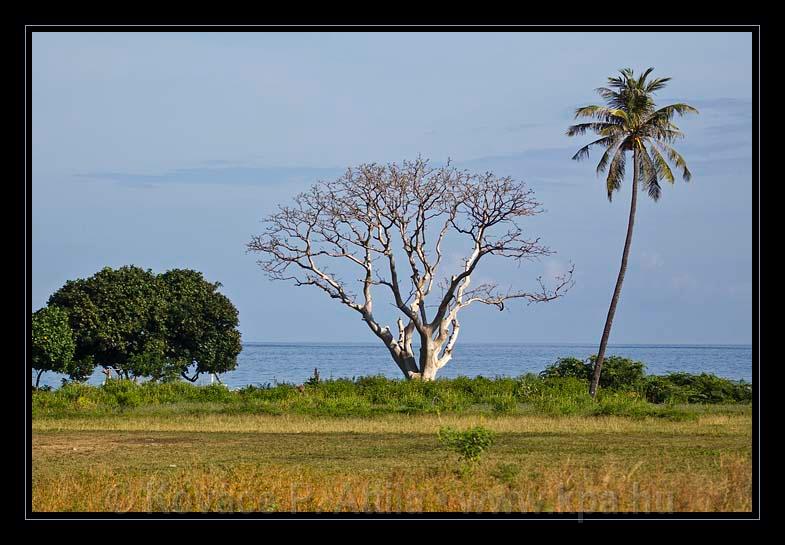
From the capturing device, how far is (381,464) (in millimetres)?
15656

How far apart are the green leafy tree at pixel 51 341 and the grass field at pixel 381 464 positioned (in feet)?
30.5

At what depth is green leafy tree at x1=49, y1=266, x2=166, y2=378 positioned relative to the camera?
113 feet

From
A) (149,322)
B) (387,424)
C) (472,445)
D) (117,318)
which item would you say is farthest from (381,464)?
(149,322)

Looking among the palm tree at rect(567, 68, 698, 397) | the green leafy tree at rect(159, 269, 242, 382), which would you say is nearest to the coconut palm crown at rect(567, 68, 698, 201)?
the palm tree at rect(567, 68, 698, 397)

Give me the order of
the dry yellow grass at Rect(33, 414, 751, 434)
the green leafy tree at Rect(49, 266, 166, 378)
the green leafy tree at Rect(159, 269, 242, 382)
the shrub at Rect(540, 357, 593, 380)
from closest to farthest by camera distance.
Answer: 1. the dry yellow grass at Rect(33, 414, 751, 434)
2. the shrub at Rect(540, 357, 593, 380)
3. the green leafy tree at Rect(49, 266, 166, 378)
4. the green leafy tree at Rect(159, 269, 242, 382)

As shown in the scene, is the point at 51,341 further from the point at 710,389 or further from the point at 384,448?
Result: the point at 710,389

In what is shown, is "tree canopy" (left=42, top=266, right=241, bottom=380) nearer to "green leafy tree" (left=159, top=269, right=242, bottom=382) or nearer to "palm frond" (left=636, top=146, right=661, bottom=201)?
"green leafy tree" (left=159, top=269, right=242, bottom=382)

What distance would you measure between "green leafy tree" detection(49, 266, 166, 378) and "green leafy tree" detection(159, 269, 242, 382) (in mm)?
498

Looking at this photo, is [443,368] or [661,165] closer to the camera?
[661,165]

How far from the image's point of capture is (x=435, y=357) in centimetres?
3256

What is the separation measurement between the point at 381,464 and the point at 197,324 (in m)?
21.6
